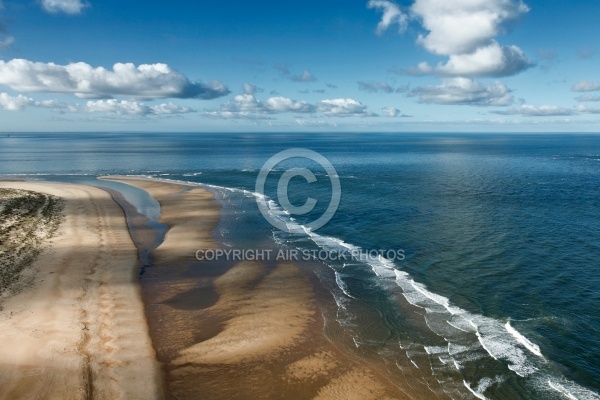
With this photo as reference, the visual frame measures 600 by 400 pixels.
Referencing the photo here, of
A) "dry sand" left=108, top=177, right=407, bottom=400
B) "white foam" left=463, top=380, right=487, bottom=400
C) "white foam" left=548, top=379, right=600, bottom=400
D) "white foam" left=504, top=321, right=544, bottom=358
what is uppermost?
"white foam" left=504, top=321, right=544, bottom=358

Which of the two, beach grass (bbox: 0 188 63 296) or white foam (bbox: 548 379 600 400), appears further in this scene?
beach grass (bbox: 0 188 63 296)

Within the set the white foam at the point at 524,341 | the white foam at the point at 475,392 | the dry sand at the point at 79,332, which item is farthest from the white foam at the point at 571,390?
the dry sand at the point at 79,332

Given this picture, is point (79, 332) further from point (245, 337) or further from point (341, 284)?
point (341, 284)

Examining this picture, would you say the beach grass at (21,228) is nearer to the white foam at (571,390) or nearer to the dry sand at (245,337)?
the dry sand at (245,337)

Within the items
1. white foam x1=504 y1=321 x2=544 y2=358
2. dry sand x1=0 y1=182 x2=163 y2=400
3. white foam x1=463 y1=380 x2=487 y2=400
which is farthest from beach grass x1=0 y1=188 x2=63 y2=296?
white foam x1=504 y1=321 x2=544 y2=358

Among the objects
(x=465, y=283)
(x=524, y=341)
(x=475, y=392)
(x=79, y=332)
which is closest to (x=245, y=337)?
(x=79, y=332)

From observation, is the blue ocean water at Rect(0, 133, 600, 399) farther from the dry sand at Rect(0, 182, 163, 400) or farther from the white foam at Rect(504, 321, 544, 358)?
the dry sand at Rect(0, 182, 163, 400)

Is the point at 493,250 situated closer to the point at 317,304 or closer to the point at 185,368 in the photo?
the point at 317,304
